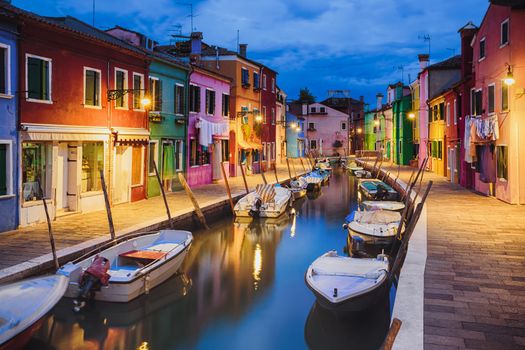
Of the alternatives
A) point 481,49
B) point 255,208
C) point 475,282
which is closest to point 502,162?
point 481,49

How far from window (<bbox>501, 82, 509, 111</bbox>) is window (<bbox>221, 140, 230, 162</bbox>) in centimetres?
1649

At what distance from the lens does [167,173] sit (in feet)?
75.8

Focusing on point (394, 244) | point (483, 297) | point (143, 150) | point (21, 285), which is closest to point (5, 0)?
point (143, 150)

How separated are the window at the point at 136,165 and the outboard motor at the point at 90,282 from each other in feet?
34.0

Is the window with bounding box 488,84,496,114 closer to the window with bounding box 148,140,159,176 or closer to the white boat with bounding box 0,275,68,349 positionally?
the window with bounding box 148,140,159,176

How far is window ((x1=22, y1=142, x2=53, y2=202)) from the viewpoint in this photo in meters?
14.4

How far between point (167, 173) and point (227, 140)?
8.89 m

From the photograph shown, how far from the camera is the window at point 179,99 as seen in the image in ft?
79.1

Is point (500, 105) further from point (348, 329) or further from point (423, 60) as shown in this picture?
point (423, 60)

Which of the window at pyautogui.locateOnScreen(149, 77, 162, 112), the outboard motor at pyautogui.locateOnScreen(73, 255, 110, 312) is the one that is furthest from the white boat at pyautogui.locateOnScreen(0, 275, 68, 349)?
the window at pyautogui.locateOnScreen(149, 77, 162, 112)

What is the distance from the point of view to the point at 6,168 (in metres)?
13.5

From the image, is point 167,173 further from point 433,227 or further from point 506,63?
point 506,63

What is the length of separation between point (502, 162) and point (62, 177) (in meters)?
16.4

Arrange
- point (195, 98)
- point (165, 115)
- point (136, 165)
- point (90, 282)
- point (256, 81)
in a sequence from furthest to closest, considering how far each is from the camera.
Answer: point (256, 81)
point (195, 98)
point (165, 115)
point (136, 165)
point (90, 282)
